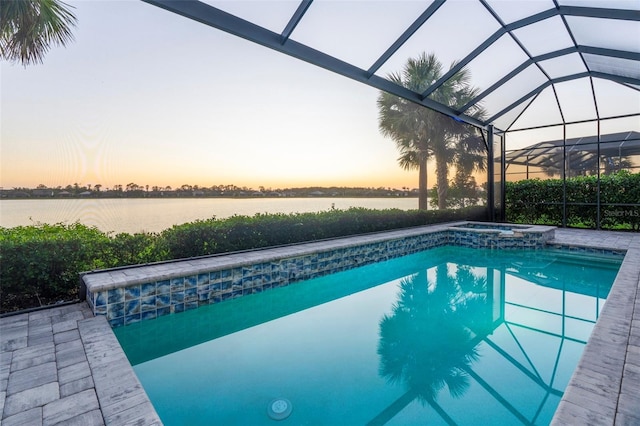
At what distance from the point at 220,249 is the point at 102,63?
3482 millimetres

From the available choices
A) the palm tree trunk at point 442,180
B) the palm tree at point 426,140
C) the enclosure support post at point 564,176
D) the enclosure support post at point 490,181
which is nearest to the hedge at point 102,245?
the palm tree at point 426,140

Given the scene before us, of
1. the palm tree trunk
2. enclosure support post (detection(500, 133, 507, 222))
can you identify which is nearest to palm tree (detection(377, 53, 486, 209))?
the palm tree trunk

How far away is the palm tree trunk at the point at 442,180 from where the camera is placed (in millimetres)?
12094

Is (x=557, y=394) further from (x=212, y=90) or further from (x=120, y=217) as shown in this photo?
(x=212, y=90)

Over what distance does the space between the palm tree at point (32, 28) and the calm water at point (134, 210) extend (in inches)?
74.6

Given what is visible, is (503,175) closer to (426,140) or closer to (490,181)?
(490,181)

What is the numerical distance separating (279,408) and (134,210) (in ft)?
14.2

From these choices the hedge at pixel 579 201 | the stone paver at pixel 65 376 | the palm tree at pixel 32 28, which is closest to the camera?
the stone paver at pixel 65 376

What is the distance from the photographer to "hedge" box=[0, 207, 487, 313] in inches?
138

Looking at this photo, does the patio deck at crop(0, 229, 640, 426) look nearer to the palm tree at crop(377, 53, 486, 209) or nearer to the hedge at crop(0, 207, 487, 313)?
the hedge at crop(0, 207, 487, 313)

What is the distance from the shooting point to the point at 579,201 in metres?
10.4

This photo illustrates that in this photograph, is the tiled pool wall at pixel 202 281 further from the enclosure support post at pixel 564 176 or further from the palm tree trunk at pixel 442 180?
the enclosure support post at pixel 564 176

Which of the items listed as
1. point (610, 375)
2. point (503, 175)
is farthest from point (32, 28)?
point (503, 175)

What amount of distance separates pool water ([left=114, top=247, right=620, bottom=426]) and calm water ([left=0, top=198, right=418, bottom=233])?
6.34 ft
